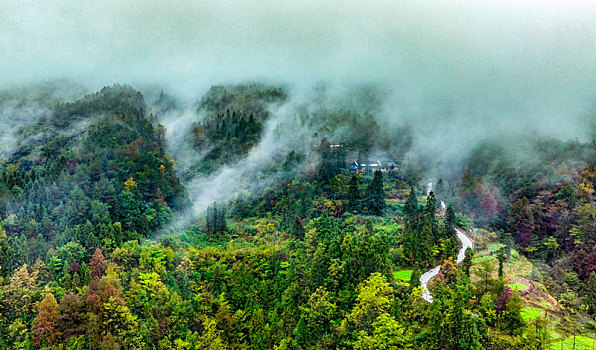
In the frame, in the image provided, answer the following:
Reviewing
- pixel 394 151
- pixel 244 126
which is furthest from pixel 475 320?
pixel 244 126

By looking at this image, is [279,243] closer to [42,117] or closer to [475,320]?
[475,320]

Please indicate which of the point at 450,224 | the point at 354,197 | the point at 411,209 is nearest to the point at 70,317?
the point at 354,197

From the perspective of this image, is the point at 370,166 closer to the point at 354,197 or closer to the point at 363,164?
the point at 363,164

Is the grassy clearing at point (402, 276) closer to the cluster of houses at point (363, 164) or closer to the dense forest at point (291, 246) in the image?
the dense forest at point (291, 246)

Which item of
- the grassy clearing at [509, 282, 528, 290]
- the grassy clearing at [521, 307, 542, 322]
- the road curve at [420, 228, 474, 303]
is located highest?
the road curve at [420, 228, 474, 303]

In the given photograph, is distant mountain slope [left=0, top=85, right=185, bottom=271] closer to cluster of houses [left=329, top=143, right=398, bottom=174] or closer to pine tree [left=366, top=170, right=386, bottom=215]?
cluster of houses [left=329, top=143, right=398, bottom=174]

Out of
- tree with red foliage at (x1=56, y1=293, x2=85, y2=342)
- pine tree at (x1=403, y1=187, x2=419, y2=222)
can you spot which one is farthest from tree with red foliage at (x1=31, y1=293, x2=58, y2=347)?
pine tree at (x1=403, y1=187, x2=419, y2=222)
